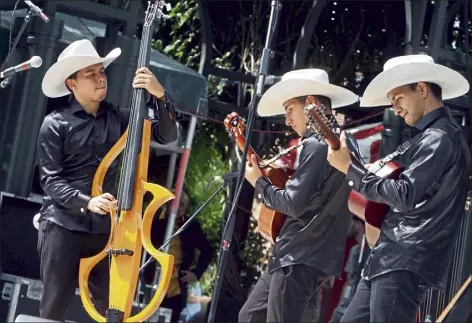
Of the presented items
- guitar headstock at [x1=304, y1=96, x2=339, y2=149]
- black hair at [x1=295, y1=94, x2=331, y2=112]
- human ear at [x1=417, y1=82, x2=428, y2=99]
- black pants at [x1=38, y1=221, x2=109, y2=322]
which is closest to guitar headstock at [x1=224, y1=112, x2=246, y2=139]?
black hair at [x1=295, y1=94, x2=331, y2=112]

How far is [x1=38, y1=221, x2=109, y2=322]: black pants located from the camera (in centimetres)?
614

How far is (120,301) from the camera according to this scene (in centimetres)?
575

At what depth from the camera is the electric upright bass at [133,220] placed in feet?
18.8

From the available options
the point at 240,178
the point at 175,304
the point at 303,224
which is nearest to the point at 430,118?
the point at 303,224

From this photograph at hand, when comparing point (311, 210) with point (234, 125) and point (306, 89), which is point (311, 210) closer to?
point (306, 89)

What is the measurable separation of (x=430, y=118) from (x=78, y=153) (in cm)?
198

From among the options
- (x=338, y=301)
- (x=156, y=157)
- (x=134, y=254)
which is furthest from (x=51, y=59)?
(x=338, y=301)

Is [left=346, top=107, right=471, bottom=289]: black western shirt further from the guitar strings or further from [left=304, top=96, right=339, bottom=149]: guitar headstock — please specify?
the guitar strings

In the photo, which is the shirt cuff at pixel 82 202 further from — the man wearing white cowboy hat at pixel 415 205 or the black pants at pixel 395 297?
the black pants at pixel 395 297

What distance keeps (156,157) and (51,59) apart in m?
2.54

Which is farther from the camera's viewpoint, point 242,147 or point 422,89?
point 242,147

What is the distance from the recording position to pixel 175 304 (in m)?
10.4

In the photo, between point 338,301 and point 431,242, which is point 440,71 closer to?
point 431,242

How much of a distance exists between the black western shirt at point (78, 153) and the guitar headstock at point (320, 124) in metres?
0.78
